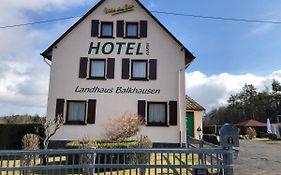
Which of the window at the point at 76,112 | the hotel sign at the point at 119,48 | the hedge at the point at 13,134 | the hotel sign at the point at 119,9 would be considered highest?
the hotel sign at the point at 119,9

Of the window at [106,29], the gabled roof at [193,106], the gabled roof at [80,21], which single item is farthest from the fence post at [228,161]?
the gabled roof at [193,106]

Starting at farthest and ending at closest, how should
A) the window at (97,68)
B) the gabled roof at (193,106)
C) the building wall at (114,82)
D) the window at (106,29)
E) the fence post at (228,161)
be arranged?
the gabled roof at (193,106)
the window at (106,29)
the window at (97,68)
the building wall at (114,82)
the fence post at (228,161)

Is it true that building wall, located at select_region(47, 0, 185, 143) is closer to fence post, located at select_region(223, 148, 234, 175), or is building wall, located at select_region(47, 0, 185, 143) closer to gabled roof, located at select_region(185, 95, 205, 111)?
gabled roof, located at select_region(185, 95, 205, 111)

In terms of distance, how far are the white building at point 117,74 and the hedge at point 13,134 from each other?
7.74ft

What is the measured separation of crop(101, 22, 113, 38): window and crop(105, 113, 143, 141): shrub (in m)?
5.46

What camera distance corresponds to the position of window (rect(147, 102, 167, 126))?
16.5m

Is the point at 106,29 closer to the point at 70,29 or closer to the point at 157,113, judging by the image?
the point at 70,29

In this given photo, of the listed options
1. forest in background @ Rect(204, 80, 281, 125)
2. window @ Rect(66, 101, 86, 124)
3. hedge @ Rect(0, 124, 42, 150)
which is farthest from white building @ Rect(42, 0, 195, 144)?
forest in background @ Rect(204, 80, 281, 125)

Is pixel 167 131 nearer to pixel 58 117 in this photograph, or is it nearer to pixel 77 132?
pixel 77 132

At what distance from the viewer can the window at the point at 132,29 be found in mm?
17391

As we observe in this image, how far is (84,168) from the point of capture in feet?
15.7

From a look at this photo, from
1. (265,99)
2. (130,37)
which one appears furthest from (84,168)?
(265,99)

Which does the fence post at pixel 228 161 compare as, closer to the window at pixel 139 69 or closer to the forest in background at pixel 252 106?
the window at pixel 139 69

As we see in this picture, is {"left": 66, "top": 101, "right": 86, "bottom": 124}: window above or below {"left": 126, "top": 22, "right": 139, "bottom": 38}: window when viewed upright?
below
